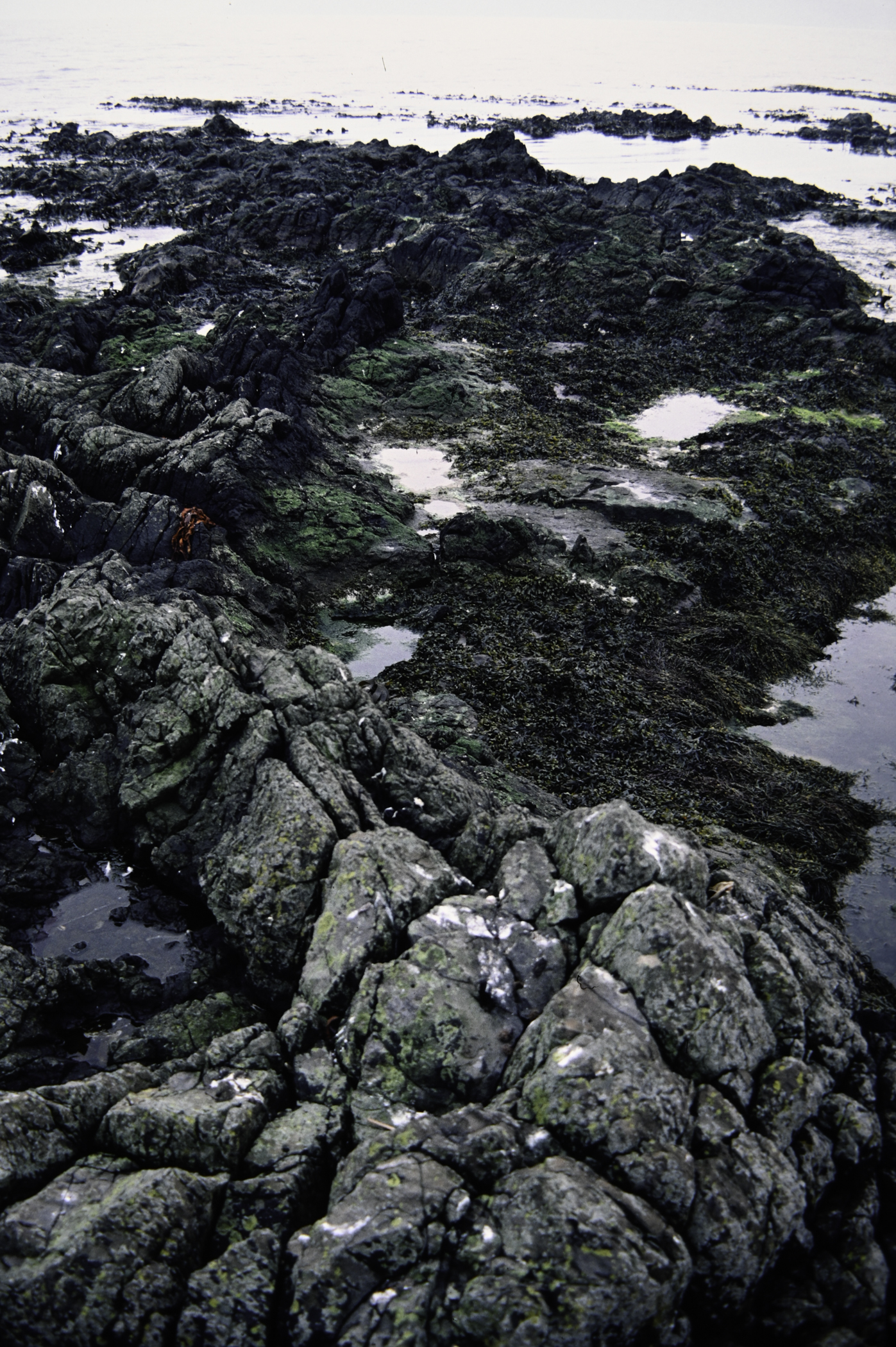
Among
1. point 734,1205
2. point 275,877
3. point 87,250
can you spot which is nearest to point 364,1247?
point 734,1205

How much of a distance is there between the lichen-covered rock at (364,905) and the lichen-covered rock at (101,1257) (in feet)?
7.23

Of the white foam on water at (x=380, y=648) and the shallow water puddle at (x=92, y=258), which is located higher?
the shallow water puddle at (x=92, y=258)

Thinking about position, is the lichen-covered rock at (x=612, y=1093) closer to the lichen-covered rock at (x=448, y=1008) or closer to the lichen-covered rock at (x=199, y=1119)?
the lichen-covered rock at (x=448, y=1008)

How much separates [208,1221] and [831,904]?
10192 mm

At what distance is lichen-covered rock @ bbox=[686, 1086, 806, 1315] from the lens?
6680 mm

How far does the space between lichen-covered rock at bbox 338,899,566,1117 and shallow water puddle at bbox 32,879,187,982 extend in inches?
151

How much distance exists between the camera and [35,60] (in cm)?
11562

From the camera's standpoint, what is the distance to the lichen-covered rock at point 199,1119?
291 inches

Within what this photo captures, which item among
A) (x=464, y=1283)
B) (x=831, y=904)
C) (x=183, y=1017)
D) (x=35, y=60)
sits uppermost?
(x=35, y=60)

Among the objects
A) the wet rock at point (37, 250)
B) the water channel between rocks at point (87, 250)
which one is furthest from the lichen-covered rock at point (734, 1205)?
the wet rock at point (37, 250)

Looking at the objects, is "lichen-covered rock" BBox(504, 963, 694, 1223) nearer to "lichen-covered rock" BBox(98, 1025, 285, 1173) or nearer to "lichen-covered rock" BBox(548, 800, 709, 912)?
"lichen-covered rock" BBox(548, 800, 709, 912)

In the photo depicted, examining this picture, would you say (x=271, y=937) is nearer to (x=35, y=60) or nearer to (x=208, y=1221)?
(x=208, y=1221)

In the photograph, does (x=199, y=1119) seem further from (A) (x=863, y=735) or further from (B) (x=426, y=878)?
(A) (x=863, y=735)

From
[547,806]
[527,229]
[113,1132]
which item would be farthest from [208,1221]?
[527,229]
